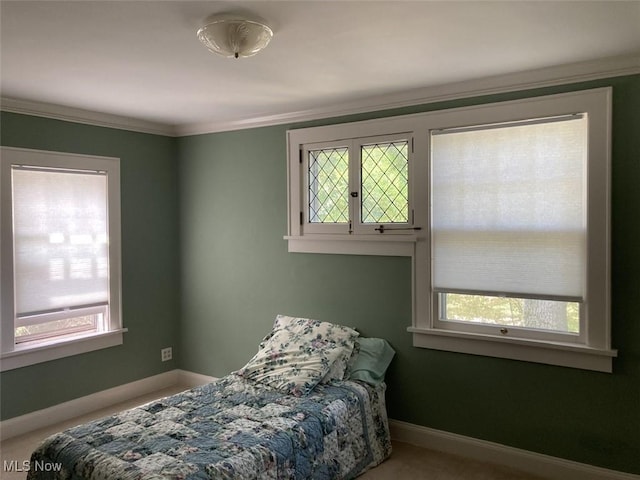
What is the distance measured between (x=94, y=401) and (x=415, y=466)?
8.57 feet

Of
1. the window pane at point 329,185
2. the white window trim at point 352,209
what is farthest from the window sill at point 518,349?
the window pane at point 329,185

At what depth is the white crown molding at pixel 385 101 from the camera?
8.70 ft

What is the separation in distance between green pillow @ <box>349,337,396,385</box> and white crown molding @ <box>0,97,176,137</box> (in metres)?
2.64

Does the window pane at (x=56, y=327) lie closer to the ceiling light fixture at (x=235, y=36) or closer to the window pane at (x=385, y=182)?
the window pane at (x=385, y=182)

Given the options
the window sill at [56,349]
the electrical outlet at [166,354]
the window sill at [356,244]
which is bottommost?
the electrical outlet at [166,354]

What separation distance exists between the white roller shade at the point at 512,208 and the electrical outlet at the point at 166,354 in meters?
2.69

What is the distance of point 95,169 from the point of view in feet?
12.8

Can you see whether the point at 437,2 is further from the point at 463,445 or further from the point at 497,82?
the point at 463,445

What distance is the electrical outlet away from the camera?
4480 millimetres

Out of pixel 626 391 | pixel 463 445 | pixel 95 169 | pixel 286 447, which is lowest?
pixel 463 445

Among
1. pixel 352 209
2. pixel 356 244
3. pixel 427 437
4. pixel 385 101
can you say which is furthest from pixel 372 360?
pixel 385 101

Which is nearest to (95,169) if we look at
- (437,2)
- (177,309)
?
(177,309)

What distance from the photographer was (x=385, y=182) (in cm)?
340

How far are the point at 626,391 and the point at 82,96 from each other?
12.7 ft
